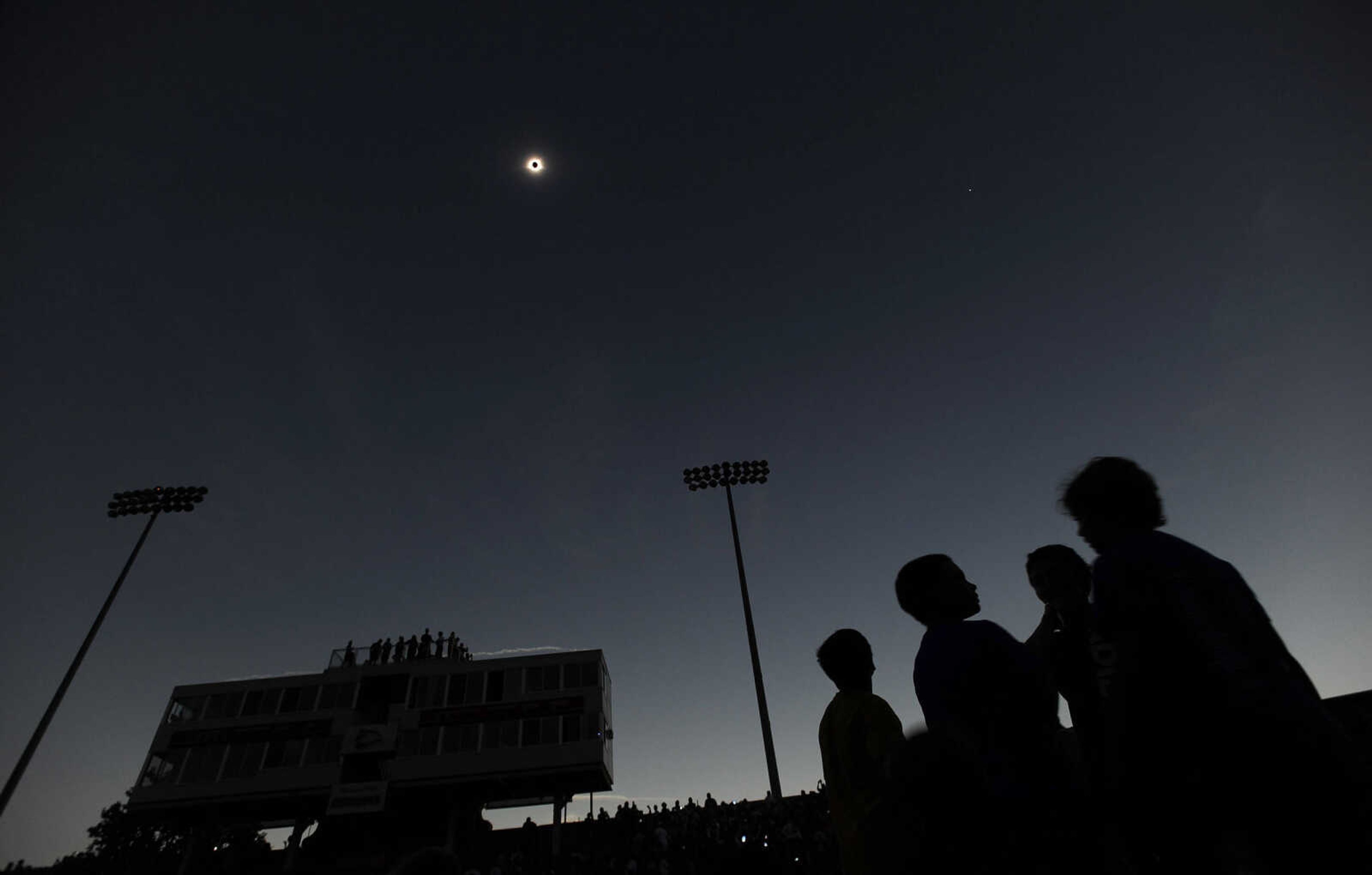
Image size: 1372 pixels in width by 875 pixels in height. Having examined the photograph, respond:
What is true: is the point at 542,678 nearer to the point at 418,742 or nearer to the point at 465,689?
the point at 465,689

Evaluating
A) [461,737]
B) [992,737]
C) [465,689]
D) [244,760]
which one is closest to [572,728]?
[461,737]

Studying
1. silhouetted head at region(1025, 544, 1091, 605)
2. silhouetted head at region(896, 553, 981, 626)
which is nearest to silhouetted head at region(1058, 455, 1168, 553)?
silhouetted head at region(896, 553, 981, 626)

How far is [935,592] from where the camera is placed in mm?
2863

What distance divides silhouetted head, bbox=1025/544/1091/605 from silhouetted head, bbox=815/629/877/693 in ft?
3.32

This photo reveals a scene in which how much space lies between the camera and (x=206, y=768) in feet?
104

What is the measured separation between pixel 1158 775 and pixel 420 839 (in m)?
39.4

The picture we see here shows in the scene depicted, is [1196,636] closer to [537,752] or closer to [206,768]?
[537,752]

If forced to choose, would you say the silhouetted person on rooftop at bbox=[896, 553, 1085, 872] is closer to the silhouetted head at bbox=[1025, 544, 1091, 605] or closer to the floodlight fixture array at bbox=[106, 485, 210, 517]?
the silhouetted head at bbox=[1025, 544, 1091, 605]

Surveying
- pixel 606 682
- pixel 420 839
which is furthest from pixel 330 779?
pixel 606 682

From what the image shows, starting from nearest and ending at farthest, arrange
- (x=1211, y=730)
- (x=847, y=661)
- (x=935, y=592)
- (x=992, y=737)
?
(x=1211, y=730), (x=992, y=737), (x=935, y=592), (x=847, y=661)

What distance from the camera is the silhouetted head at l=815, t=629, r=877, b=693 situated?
3.24m

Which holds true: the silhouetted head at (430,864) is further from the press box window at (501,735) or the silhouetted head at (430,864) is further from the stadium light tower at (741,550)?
the press box window at (501,735)

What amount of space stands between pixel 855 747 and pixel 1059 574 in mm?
1449

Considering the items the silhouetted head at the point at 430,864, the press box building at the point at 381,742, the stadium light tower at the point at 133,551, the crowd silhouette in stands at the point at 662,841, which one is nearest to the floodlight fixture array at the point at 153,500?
the stadium light tower at the point at 133,551
